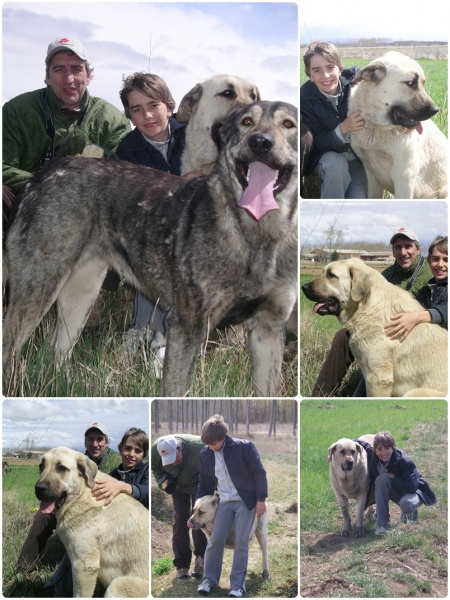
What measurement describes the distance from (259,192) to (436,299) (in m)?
1.26

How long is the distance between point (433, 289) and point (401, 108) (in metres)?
1.10

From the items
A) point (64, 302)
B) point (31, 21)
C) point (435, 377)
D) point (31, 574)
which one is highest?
point (31, 21)

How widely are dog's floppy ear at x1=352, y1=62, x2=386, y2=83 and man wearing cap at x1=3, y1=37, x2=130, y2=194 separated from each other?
151 cm

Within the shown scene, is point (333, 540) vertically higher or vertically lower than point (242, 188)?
lower

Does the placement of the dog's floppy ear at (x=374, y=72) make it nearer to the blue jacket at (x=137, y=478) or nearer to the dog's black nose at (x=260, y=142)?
the dog's black nose at (x=260, y=142)

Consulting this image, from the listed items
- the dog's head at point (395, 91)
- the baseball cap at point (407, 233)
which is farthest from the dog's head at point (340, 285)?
the dog's head at point (395, 91)

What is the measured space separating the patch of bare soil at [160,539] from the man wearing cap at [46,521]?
16.7 inches

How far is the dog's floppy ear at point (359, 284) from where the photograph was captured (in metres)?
4.70

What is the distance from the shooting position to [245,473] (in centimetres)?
459

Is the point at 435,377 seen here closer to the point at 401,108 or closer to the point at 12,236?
the point at 401,108

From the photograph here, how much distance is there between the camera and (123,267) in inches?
195

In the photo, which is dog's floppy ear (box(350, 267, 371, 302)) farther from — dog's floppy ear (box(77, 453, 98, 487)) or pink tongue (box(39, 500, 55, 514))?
pink tongue (box(39, 500, 55, 514))

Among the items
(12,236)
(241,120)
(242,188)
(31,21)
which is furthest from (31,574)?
(31,21)

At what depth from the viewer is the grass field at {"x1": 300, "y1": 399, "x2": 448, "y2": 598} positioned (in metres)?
4.66
